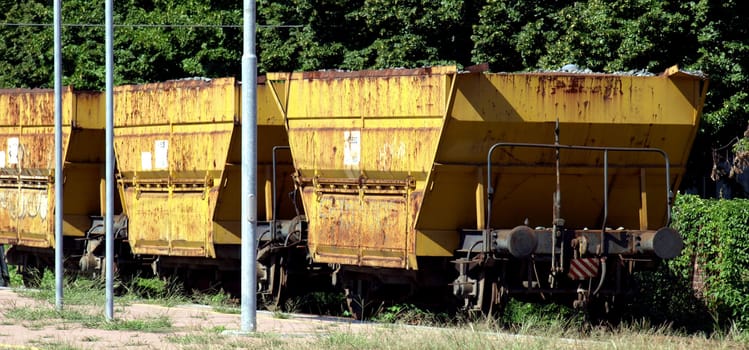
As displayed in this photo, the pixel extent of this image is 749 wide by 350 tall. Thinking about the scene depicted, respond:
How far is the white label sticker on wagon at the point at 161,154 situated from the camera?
2069cm

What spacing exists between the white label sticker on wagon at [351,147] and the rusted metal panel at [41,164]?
6.57 m

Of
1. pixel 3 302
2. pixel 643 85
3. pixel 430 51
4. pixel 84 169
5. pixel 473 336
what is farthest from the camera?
pixel 430 51

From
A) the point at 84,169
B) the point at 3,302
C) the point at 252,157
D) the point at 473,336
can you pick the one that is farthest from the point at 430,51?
the point at 473,336

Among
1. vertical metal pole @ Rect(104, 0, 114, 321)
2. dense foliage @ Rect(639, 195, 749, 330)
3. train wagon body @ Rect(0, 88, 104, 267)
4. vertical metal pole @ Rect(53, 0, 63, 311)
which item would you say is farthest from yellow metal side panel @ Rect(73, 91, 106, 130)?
dense foliage @ Rect(639, 195, 749, 330)

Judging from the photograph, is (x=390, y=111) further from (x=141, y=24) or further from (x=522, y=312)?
(x=141, y=24)

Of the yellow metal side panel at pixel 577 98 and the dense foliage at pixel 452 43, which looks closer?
the yellow metal side panel at pixel 577 98

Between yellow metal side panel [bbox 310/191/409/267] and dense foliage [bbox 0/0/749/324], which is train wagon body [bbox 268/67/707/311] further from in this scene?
dense foliage [bbox 0/0/749/324]

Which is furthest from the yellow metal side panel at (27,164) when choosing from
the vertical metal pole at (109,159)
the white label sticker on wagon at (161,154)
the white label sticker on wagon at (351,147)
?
the white label sticker on wagon at (351,147)

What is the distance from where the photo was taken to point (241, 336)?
14.8 meters

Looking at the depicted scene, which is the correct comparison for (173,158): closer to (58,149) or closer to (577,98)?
(58,149)

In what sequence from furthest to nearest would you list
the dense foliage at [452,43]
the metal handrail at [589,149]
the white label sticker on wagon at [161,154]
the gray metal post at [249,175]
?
1. the white label sticker on wagon at [161,154]
2. the dense foliage at [452,43]
3. the metal handrail at [589,149]
4. the gray metal post at [249,175]

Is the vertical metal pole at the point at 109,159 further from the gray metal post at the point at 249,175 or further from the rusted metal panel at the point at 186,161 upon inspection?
the rusted metal panel at the point at 186,161

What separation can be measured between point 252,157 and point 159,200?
6111 millimetres

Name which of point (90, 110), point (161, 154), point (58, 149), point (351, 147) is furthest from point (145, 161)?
point (351, 147)
